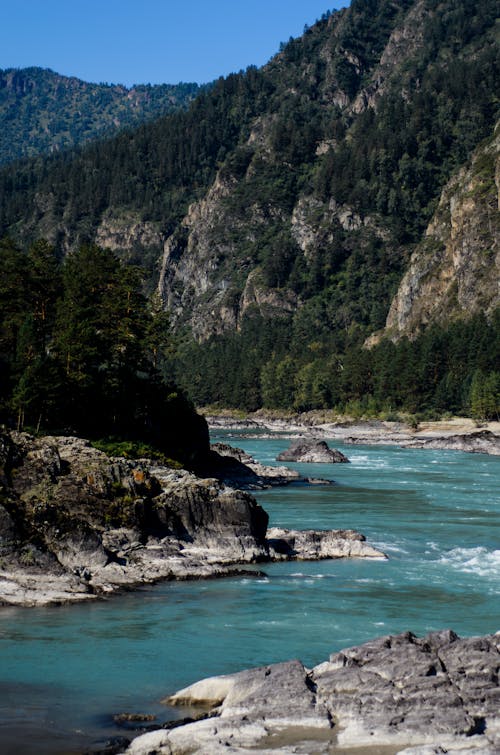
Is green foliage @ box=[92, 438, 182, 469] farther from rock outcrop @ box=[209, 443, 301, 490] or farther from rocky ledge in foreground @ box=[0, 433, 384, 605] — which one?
rocky ledge in foreground @ box=[0, 433, 384, 605]

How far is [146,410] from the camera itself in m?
72.9

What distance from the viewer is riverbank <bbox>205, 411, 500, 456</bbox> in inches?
4821

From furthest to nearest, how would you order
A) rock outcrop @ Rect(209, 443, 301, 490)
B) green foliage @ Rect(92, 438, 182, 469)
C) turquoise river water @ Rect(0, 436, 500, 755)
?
rock outcrop @ Rect(209, 443, 301, 490), green foliage @ Rect(92, 438, 182, 469), turquoise river water @ Rect(0, 436, 500, 755)

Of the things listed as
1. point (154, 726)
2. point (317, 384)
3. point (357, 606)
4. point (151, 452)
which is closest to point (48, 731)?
point (154, 726)

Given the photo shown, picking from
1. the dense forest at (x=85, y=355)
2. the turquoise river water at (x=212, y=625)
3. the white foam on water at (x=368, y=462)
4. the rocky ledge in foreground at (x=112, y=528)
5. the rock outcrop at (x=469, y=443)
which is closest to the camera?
the turquoise river water at (x=212, y=625)

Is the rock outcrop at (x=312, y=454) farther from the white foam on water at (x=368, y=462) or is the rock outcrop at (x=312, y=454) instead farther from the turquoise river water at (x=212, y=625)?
the turquoise river water at (x=212, y=625)

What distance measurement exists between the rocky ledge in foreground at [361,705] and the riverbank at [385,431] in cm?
9573

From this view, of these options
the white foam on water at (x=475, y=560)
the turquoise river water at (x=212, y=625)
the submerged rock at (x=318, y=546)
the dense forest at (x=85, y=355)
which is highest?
the dense forest at (x=85, y=355)

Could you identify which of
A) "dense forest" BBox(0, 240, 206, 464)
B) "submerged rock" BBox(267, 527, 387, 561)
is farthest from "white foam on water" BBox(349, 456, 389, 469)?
"submerged rock" BBox(267, 527, 387, 561)

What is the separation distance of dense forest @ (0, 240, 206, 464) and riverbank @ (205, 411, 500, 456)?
50.7 metres

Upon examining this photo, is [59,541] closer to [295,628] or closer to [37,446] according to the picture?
[37,446]

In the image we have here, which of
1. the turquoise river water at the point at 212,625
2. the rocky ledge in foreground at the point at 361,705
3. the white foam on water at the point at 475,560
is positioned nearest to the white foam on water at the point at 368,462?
the turquoise river water at the point at 212,625

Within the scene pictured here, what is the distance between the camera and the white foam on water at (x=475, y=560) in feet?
132

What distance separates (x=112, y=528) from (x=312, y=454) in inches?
2475
